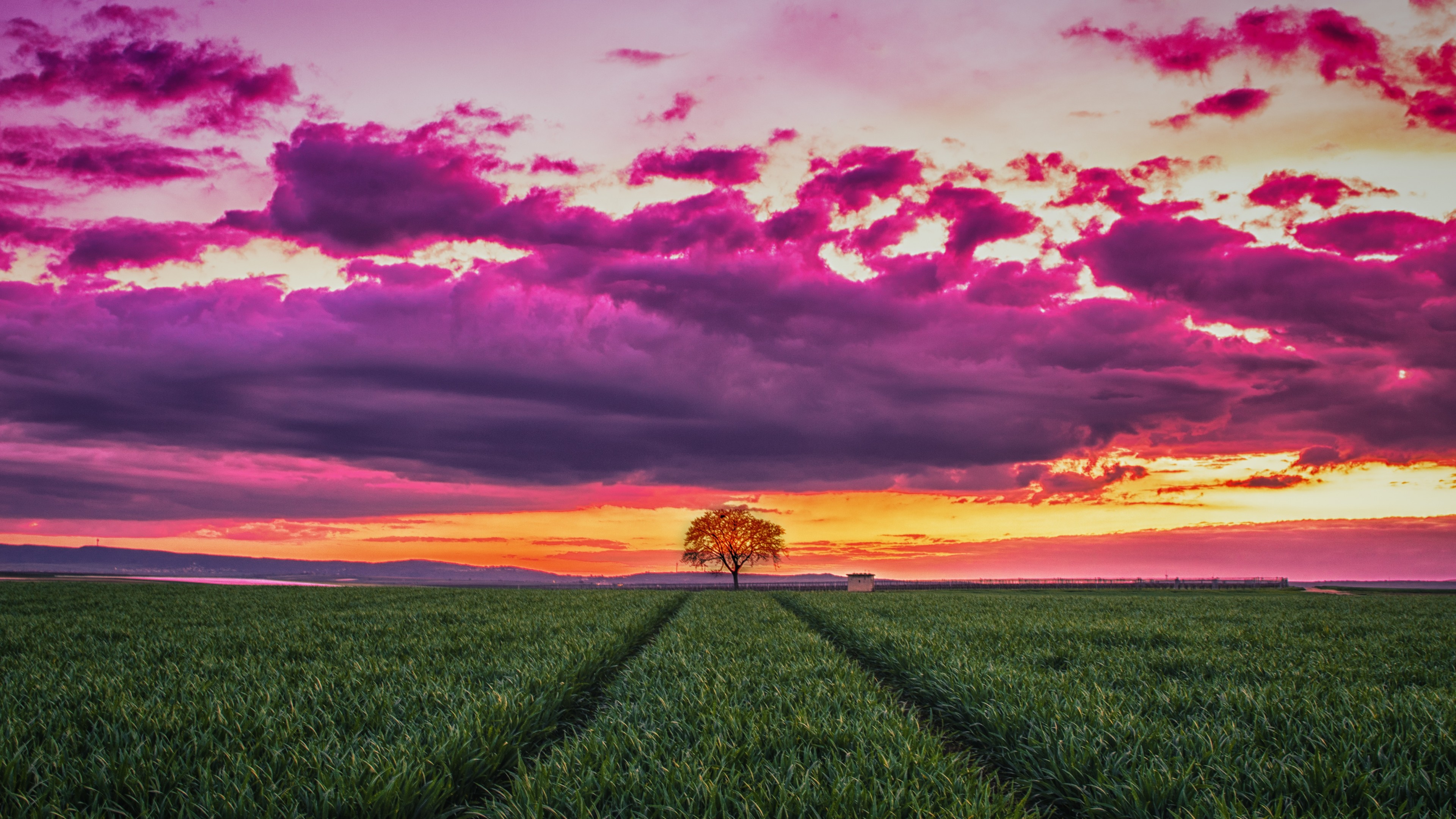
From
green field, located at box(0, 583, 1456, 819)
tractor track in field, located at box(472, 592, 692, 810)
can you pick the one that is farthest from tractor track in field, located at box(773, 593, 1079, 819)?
tractor track in field, located at box(472, 592, 692, 810)

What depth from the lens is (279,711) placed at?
8.53m

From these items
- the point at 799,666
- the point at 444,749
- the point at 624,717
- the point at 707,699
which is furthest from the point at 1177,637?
the point at 444,749

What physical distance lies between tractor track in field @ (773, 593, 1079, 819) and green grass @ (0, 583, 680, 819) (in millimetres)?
5373

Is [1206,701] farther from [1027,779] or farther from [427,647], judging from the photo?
[427,647]

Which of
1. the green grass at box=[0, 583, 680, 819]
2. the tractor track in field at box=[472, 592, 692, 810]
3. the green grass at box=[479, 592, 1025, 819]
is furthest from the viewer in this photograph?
the tractor track in field at box=[472, 592, 692, 810]

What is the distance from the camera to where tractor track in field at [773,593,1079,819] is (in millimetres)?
7012

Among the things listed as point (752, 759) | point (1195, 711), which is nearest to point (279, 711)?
point (752, 759)

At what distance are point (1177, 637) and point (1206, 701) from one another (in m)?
10.9

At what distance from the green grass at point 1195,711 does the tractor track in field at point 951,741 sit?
0.09 m

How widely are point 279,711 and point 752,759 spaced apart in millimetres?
6248

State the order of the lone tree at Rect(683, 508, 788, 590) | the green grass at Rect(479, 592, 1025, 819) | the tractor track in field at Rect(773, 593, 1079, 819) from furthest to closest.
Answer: the lone tree at Rect(683, 508, 788, 590), the tractor track in field at Rect(773, 593, 1079, 819), the green grass at Rect(479, 592, 1025, 819)

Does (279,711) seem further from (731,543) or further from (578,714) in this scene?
(731,543)

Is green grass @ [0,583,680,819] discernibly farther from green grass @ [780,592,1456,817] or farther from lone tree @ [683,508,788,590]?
lone tree @ [683,508,788,590]

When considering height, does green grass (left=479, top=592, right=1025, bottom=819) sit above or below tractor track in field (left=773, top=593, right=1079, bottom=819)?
above
